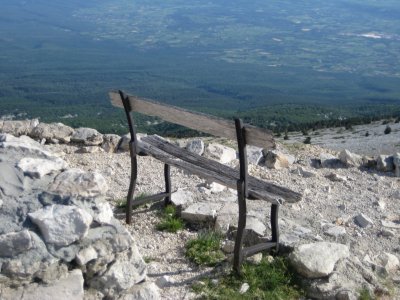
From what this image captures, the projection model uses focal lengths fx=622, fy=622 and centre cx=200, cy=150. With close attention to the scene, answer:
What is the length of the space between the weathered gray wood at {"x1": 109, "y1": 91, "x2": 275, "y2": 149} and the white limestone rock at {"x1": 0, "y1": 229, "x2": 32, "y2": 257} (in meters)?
2.54

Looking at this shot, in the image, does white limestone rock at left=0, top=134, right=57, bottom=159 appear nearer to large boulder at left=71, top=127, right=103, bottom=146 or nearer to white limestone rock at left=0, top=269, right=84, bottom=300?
white limestone rock at left=0, top=269, right=84, bottom=300

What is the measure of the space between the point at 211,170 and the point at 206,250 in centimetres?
104

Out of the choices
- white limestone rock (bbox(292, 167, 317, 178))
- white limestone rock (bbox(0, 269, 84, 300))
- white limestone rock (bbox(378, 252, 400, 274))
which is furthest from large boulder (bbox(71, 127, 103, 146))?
white limestone rock (bbox(0, 269, 84, 300))

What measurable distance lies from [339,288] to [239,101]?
135 m

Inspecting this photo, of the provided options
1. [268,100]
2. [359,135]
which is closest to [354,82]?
[268,100]

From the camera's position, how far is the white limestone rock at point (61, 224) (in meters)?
5.62

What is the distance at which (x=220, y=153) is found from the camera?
12.2 meters

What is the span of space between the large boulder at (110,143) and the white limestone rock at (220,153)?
1.86 m

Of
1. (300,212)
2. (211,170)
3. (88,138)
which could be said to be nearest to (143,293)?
(211,170)

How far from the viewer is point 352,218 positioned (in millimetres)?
9273

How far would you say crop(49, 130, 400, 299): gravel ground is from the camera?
24.4ft

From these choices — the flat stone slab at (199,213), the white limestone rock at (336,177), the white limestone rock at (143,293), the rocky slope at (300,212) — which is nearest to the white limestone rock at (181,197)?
the rocky slope at (300,212)

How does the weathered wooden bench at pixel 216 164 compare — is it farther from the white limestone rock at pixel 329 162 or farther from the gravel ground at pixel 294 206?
the white limestone rock at pixel 329 162

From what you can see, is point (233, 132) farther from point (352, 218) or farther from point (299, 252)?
point (352, 218)
